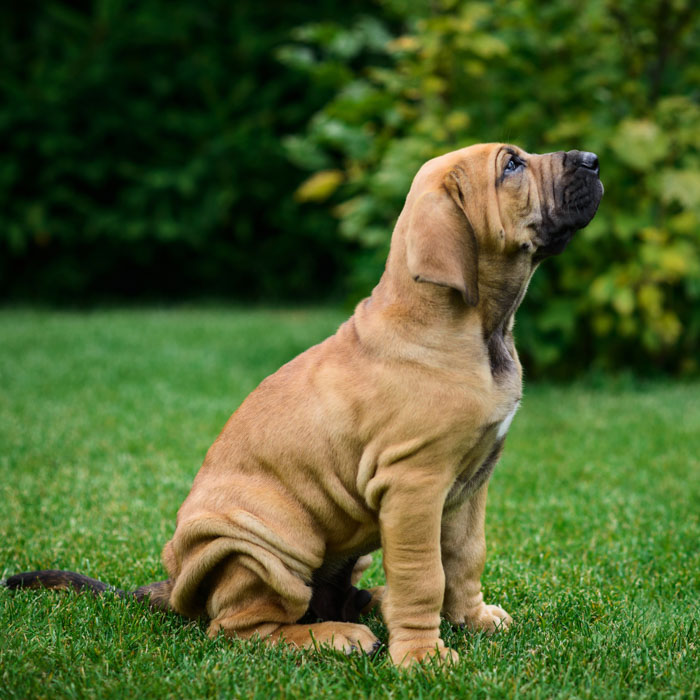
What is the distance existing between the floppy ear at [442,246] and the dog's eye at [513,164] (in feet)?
0.96

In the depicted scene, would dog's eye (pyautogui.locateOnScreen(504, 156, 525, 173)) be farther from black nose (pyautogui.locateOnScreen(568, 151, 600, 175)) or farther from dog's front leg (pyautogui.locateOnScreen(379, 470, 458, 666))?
dog's front leg (pyautogui.locateOnScreen(379, 470, 458, 666))

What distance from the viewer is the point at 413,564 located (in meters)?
2.88

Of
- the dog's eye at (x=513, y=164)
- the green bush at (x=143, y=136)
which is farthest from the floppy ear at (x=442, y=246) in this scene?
the green bush at (x=143, y=136)

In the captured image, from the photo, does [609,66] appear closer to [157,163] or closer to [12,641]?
[12,641]

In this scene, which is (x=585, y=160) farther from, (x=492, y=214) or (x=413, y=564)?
(x=413, y=564)

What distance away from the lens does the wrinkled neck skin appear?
294 cm

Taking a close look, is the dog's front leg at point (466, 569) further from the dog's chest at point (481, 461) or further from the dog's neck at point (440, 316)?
the dog's neck at point (440, 316)

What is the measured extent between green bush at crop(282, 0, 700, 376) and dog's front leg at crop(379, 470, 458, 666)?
4919 mm

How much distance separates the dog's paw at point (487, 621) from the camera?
3271 mm

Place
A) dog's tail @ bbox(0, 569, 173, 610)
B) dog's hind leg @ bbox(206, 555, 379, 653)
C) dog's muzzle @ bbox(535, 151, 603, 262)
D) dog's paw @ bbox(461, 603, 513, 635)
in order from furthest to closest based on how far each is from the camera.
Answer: dog's tail @ bbox(0, 569, 173, 610), dog's paw @ bbox(461, 603, 513, 635), dog's muzzle @ bbox(535, 151, 603, 262), dog's hind leg @ bbox(206, 555, 379, 653)

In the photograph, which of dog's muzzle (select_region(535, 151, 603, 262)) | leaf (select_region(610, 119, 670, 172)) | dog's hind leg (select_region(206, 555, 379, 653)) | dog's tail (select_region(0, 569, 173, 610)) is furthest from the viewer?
leaf (select_region(610, 119, 670, 172))

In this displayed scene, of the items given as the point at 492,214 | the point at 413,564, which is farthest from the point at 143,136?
the point at 413,564

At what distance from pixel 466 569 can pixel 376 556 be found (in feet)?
3.65

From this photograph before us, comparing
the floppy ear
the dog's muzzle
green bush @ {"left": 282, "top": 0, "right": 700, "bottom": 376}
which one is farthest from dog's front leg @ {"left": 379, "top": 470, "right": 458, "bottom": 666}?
green bush @ {"left": 282, "top": 0, "right": 700, "bottom": 376}
